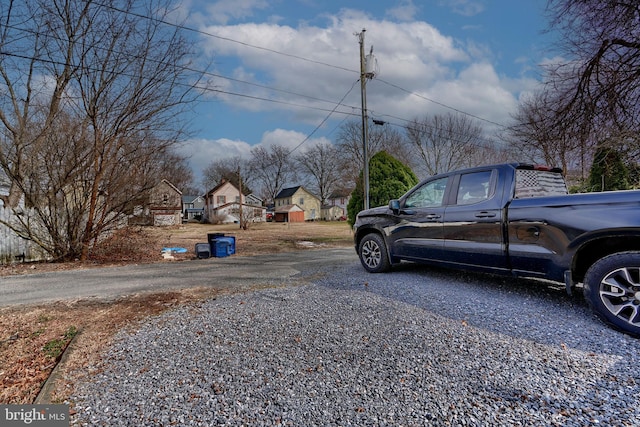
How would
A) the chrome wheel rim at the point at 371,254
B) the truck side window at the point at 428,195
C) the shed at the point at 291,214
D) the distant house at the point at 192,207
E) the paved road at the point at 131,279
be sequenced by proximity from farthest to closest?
the distant house at the point at 192,207
the shed at the point at 291,214
the chrome wheel rim at the point at 371,254
the paved road at the point at 131,279
the truck side window at the point at 428,195

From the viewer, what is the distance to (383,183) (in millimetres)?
13484

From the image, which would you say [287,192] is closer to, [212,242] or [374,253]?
[212,242]

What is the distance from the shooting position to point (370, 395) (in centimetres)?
212

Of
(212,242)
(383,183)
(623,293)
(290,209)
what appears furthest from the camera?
(290,209)

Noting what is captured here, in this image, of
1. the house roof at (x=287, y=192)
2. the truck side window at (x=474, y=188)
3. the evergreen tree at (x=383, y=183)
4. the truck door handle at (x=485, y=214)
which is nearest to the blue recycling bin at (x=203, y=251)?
the evergreen tree at (x=383, y=183)

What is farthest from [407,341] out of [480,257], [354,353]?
[480,257]

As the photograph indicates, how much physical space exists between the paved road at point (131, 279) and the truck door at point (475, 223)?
300 centimetres

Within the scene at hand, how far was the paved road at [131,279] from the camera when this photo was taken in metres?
5.44

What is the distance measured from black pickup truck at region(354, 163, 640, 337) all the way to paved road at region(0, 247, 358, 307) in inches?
94.7

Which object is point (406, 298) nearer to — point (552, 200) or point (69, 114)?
point (552, 200)

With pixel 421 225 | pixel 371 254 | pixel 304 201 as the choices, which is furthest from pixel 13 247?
pixel 304 201

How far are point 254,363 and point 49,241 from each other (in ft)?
30.6

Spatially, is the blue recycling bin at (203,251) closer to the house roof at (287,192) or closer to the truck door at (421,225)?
the truck door at (421,225)

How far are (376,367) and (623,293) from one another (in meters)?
2.32
